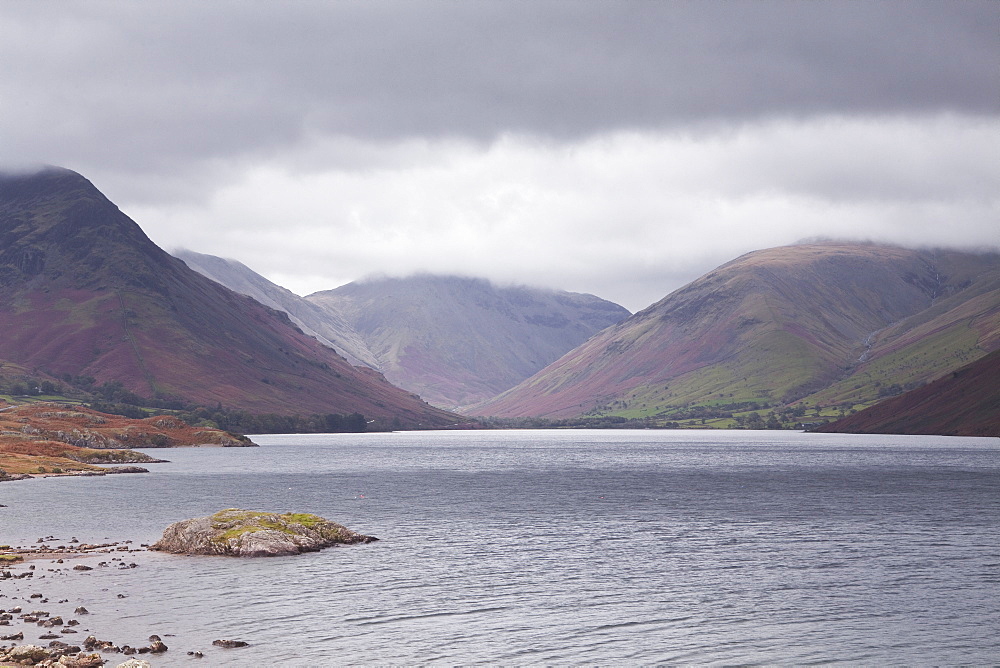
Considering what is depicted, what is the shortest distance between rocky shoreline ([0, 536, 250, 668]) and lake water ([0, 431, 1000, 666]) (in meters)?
0.65

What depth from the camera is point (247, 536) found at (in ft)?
239

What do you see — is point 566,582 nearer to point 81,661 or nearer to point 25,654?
point 81,661

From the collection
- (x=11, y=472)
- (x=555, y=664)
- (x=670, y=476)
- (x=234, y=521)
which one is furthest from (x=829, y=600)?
(x=11, y=472)

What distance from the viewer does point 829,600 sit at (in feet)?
182

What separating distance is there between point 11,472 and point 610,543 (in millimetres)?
125314

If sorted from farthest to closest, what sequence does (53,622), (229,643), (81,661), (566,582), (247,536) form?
(247,536)
(566,582)
(53,622)
(229,643)
(81,661)

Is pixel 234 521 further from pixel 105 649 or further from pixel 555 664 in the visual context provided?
pixel 555 664

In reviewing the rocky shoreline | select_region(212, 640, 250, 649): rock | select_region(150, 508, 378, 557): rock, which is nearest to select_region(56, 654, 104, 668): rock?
the rocky shoreline

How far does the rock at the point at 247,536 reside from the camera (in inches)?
2857

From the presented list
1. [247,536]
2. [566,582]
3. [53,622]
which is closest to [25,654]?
[53,622]

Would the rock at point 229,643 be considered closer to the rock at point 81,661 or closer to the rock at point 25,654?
the rock at point 81,661

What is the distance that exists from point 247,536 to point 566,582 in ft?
90.3

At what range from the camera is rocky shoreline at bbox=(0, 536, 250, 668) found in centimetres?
3895

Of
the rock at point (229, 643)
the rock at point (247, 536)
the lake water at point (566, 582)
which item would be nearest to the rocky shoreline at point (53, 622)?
the rock at point (229, 643)
